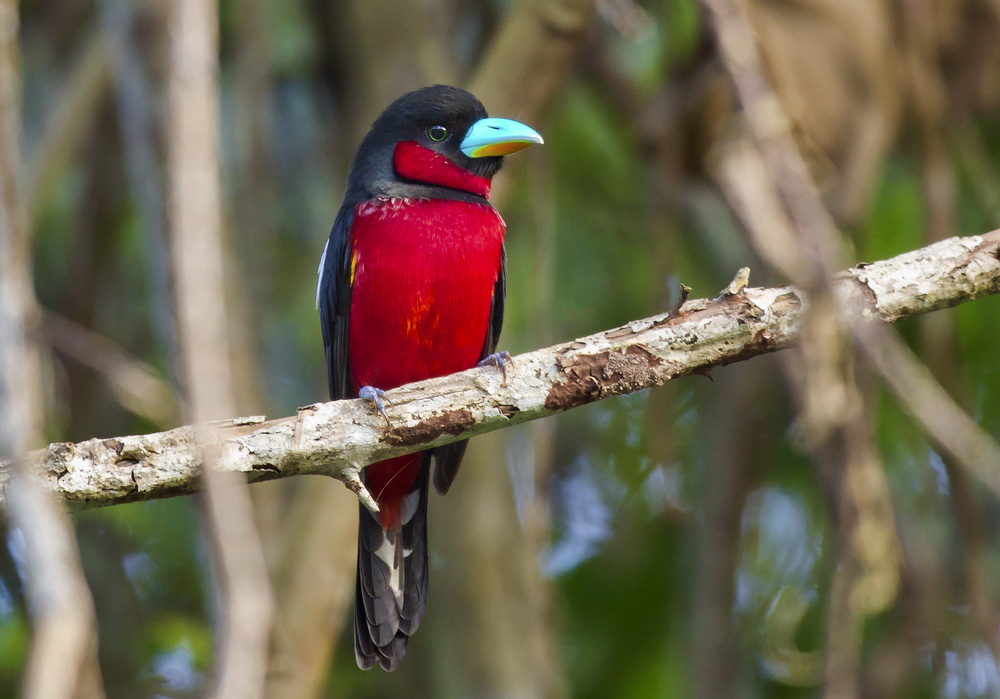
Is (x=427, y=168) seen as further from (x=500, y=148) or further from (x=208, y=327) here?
(x=208, y=327)

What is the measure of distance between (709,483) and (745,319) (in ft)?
7.34

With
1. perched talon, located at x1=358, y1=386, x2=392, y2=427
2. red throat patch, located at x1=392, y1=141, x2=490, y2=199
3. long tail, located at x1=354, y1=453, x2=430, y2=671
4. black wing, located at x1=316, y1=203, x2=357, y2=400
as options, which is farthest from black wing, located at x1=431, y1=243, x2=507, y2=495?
perched talon, located at x1=358, y1=386, x2=392, y2=427

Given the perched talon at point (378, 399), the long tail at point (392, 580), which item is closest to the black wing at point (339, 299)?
the long tail at point (392, 580)

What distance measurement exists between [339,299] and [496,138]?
0.84 m

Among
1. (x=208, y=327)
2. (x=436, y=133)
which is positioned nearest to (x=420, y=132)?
(x=436, y=133)

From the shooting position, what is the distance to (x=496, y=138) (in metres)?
3.98

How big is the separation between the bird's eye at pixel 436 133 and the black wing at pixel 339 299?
430mm

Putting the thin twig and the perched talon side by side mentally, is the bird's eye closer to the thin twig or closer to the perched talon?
the perched talon

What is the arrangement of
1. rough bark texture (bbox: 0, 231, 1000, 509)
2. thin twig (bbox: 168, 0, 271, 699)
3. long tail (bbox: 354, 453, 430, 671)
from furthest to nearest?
long tail (bbox: 354, 453, 430, 671) → rough bark texture (bbox: 0, 231, 1000, 509) → thin twig (bbox: 168, 0, 271, 699)

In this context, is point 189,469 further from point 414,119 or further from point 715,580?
point 715,580

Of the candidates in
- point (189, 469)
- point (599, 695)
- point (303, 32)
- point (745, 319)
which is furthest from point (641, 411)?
point (189, 469)

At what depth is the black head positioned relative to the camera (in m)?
4.15

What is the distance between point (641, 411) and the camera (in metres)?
5.91

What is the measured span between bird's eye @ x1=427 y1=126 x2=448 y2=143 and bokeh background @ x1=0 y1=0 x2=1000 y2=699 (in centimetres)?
21
